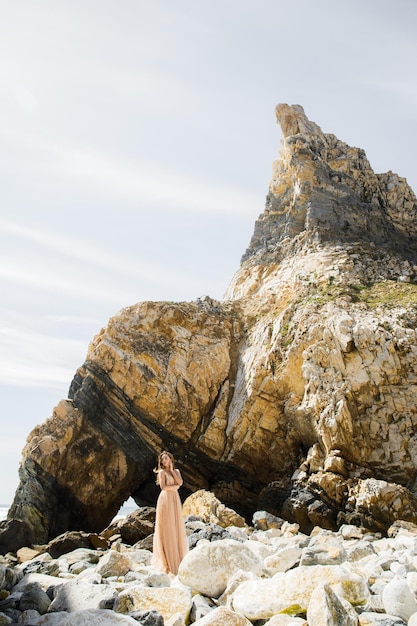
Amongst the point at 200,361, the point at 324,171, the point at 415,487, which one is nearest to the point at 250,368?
the point at 200,361

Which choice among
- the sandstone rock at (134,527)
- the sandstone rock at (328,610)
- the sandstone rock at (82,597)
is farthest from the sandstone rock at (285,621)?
the sandstone rock at (134,527)

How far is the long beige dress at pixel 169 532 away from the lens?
32.6 ft

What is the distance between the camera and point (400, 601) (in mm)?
5801

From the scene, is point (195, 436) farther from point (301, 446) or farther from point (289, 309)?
point (289, 309)

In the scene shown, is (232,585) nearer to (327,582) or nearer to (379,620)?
(327,582)

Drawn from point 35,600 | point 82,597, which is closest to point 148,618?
point 82,597

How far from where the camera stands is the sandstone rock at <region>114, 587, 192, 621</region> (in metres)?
6.46

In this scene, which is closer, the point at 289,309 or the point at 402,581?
the point at 402,581

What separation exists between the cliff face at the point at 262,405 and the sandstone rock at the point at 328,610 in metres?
12.2

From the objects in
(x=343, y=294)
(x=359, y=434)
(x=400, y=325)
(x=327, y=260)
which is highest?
(x=327, y=260)

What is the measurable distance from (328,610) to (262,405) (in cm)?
1696

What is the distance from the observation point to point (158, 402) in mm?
23281

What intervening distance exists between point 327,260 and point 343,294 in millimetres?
4392

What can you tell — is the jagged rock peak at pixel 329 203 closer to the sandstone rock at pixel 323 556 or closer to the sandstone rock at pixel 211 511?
the sandstone rock at pixel 211 511
